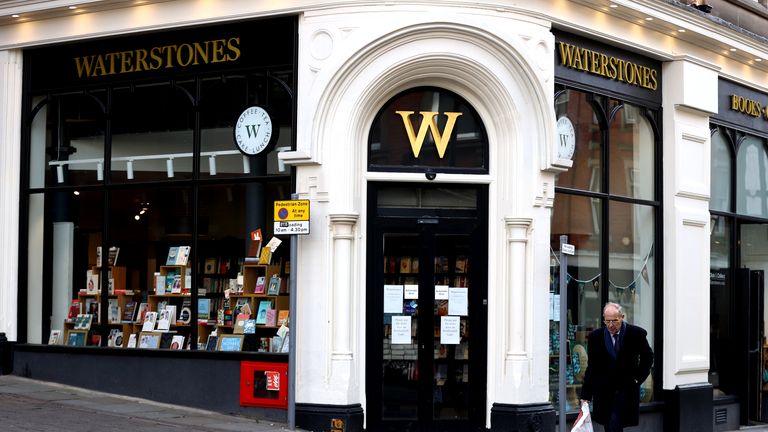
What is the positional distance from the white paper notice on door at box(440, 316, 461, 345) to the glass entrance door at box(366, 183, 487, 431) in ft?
0.04

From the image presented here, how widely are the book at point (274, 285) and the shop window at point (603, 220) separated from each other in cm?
368

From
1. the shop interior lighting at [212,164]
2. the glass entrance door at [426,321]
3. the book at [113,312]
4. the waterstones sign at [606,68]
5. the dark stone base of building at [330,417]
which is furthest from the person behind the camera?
the book at [113,312]

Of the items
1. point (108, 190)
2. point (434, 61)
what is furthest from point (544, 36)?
point (108, 190)

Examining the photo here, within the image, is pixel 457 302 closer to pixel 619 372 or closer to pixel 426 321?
pixel 426 321

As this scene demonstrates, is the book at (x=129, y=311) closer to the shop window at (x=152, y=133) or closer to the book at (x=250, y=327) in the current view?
the shop window at (x=152, y=133)

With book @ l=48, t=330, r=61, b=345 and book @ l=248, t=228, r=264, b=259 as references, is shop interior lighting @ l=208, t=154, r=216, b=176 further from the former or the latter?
book @ l=48, t=330, r=61, b=345

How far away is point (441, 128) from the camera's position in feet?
51.0

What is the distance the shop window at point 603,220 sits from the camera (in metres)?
16.7

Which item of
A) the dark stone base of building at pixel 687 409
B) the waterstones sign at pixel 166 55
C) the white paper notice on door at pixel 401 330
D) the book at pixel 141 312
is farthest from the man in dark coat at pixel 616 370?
the book at pixel 141 312

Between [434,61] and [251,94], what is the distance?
2.59 m

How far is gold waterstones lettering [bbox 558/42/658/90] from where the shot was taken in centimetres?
1658

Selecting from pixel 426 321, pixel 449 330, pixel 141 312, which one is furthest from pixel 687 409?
pixel 141 312

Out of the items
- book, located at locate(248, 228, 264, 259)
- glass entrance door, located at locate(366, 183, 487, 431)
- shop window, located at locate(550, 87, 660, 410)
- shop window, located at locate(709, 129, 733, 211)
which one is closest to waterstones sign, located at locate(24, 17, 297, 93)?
book, located at locate(248, 228, 264, 259)

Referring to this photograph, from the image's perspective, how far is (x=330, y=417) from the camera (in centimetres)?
1479
